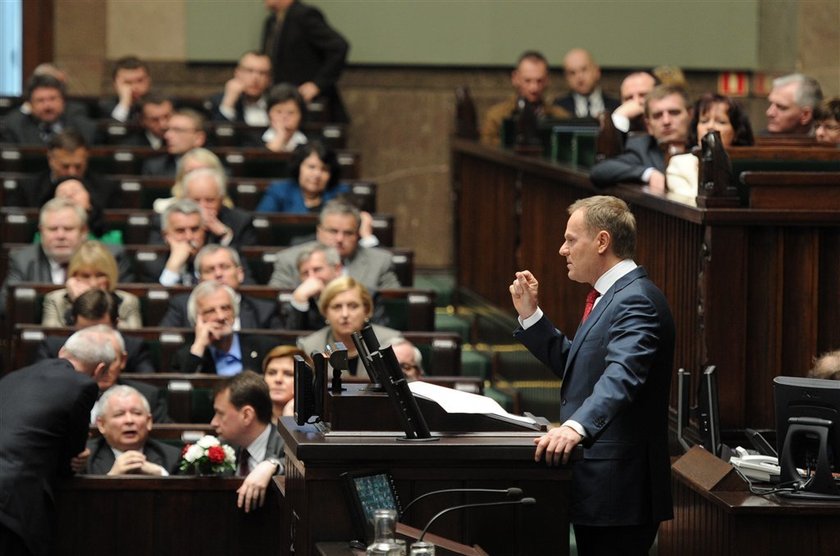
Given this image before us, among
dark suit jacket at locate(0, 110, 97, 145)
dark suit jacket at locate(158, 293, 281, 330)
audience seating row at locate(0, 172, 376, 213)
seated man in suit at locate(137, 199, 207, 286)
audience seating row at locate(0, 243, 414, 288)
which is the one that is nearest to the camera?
dark suit jacket at locate(158, 293, 281, 330)

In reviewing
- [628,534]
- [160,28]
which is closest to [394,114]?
[160,28]

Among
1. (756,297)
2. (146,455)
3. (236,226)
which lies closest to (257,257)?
(236,226)

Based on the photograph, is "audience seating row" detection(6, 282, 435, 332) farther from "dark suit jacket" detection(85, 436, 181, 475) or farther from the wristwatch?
the wristwatch

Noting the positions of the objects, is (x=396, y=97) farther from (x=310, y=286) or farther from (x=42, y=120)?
(x=310, y=286)

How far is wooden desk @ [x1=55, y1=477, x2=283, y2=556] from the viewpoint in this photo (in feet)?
16.6

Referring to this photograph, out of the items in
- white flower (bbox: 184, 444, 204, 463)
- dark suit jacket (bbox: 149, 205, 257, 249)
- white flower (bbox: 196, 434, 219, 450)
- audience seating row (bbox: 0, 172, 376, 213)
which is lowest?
white flower (bbox: 184, 444, 204, 463)

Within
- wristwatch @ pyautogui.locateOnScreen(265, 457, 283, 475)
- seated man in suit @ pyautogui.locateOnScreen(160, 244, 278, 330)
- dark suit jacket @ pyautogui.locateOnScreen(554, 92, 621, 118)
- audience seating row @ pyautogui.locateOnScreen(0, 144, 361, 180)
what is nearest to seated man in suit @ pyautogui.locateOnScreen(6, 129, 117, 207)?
audience seating row @ pyautogui.locateOnScreen(0, 144, 361, 180)

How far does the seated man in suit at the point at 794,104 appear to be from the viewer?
22.9ft

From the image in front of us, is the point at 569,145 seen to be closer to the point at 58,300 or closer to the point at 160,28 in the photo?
the point at 58,300

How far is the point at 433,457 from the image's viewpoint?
3.71m

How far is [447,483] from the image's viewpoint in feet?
12.3

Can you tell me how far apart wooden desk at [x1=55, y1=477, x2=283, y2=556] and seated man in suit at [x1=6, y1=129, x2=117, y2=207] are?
12.5 ft

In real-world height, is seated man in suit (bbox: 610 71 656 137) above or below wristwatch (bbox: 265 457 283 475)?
above

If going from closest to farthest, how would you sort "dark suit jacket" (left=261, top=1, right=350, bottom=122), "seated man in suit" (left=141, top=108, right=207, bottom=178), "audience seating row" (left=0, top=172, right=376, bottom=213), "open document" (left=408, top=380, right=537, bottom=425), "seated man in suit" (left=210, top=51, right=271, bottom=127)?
"open document" (left=408, top=380, right=537, bottom=425), "audience seating row" (left=0, top=172, right=376, bottom=213), "seated man in suit" (left=141, top=108, right=207, bottom=178), "seated man in suit" (left=210, top=51, right=271, bottom=127), "dark suit jacket" (left=261, top=1, right=350, bottom=122)
